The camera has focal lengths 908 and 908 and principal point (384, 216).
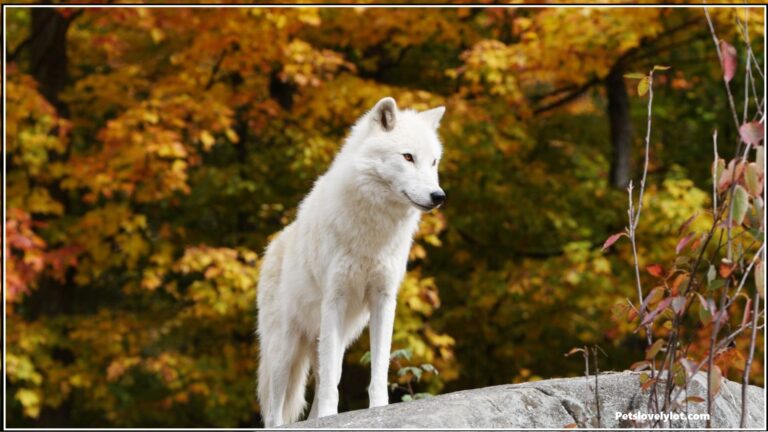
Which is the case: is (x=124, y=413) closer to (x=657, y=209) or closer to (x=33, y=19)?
(x=33, y=19)

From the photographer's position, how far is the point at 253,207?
34.7 ft

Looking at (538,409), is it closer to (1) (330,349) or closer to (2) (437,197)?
(2) (437,197)

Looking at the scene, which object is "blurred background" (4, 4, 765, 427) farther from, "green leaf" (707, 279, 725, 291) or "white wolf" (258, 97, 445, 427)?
"green leaf" (707, 279, 725, 291)

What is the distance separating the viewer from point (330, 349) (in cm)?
435

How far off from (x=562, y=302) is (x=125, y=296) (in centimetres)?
581

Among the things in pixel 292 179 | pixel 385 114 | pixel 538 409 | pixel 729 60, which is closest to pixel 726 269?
pixel 729 60

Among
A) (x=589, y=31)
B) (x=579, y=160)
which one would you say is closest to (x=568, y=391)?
(x=589, y=31)

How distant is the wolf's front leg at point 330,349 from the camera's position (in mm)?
4281

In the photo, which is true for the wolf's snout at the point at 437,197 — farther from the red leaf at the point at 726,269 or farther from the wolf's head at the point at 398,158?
the red leaf at the point at 726,269

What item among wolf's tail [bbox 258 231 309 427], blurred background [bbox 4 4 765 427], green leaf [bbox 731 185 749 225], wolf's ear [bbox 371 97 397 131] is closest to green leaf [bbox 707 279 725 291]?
green leaf [bbox 731 185 749 225]

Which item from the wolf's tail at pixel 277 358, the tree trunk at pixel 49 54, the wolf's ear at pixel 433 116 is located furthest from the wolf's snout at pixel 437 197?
the tree trunk at pixel 49 54

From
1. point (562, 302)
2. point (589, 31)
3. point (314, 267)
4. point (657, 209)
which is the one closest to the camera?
point (314, 267)

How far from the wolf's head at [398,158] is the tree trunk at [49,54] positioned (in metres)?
6.89

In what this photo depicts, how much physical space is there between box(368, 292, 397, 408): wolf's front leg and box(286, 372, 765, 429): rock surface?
58 cm
